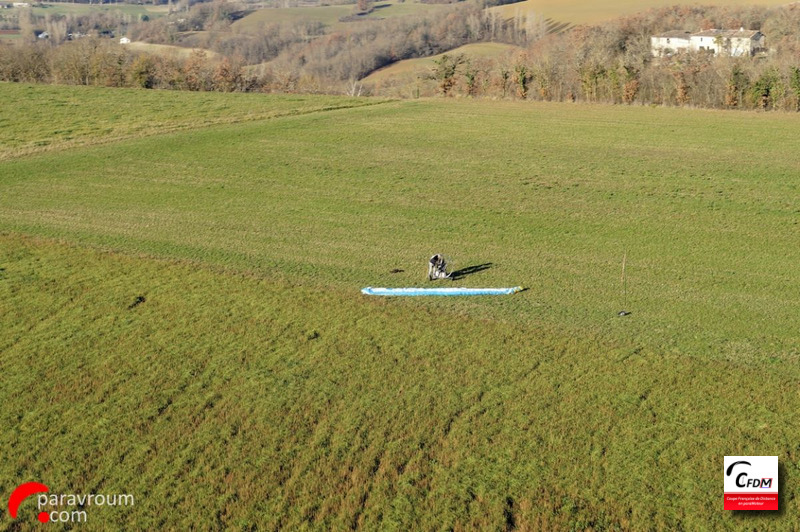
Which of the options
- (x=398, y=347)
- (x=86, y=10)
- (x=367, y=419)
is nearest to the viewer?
(x=367, y=419)

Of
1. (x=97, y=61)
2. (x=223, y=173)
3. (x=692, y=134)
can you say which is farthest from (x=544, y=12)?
(x=223, y=173)

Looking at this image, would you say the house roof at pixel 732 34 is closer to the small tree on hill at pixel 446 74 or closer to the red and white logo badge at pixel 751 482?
the small tree on hill at pixel 446 74

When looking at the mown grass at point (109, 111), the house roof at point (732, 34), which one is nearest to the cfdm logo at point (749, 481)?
the mown grass at point (109, 111)

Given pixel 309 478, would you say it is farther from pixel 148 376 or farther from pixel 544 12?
pixel 544 12

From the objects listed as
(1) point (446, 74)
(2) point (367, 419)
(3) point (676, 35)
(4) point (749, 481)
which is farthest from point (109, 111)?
(3) point (676, 35)

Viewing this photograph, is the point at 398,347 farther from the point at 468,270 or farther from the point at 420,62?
the point at 420,62

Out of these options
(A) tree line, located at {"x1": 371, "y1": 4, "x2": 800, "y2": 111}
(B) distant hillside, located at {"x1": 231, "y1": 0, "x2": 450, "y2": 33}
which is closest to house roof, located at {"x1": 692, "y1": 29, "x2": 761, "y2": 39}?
(A) tree line, located at {"x1": 371, "y1": 4, "x2": 800, "y2": 111}


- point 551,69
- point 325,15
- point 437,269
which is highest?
point 325,15
